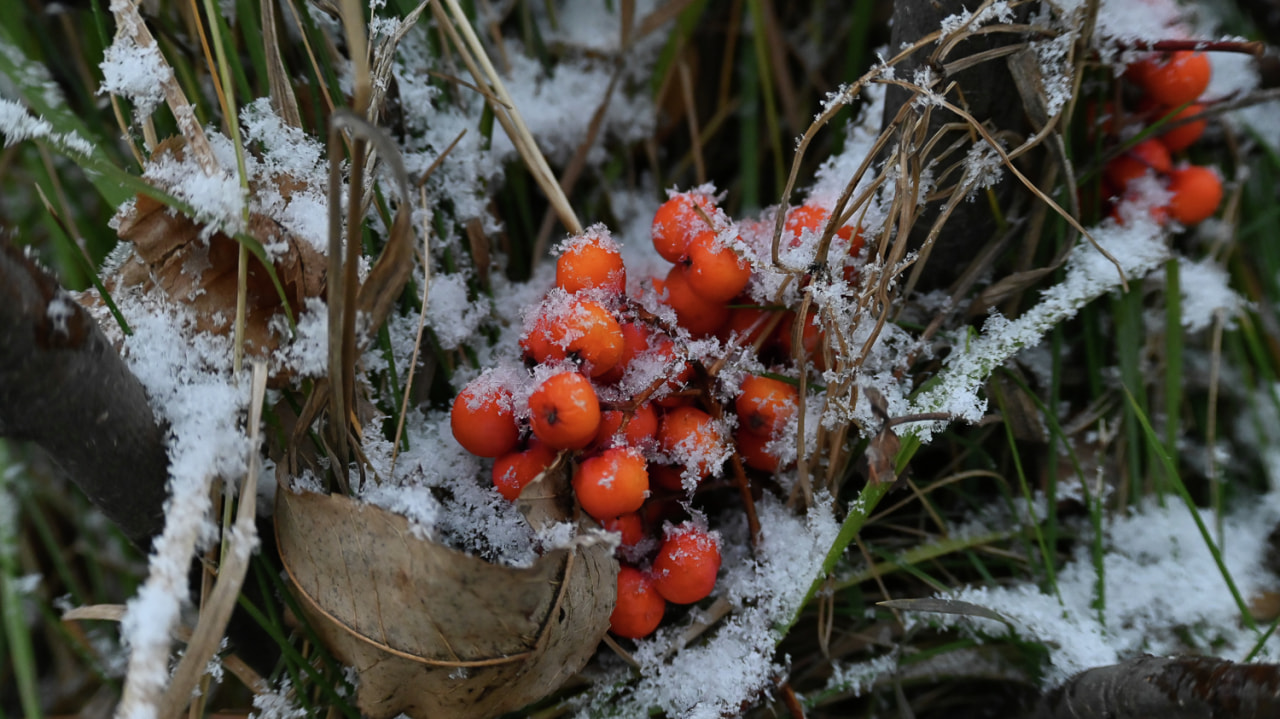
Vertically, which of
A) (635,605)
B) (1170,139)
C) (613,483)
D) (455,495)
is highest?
(1170,139)

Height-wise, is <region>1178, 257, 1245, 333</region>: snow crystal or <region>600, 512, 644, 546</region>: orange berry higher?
<region>1178, 257, 1245, 333</region>: snow crystal

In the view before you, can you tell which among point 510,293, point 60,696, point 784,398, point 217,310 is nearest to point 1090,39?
point 784,398

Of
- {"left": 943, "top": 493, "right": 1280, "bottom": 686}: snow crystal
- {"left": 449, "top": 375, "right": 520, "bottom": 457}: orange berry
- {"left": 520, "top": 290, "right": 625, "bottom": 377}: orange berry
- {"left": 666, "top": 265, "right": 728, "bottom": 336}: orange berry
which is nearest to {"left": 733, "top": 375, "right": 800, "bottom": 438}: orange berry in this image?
{"left": 666, "top": 265, "right": 728, "bottom": 336}: orange berry

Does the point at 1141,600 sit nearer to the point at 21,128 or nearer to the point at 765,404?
the point at 765,404

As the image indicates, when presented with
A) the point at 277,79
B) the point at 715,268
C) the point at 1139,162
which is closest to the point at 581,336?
the point at 715,268

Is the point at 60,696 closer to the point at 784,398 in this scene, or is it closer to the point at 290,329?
the point at 290,329

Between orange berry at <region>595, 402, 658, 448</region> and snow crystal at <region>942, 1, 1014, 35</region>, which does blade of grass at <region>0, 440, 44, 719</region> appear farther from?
snow crystal at <region>942, 1, 1014, 35</region>
